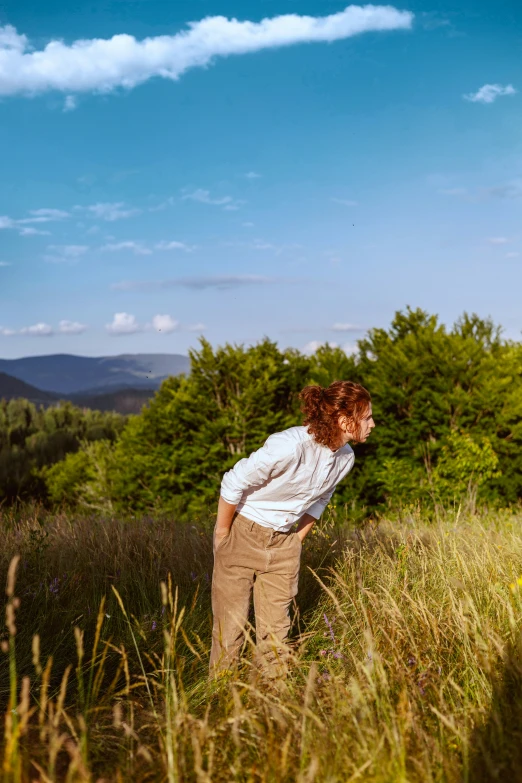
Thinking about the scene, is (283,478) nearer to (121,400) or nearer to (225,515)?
(225,515)

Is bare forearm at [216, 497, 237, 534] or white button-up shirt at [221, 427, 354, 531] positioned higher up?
white button-up shirt at [221, 427, 354, 531]

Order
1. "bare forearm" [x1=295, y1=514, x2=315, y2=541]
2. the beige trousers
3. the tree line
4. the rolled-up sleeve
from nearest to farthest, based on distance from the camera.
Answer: the rolled-up sleeve, the beige trousers, "bare forearm" [x1=295, y1=514, x2=315, y2=541], the tree line

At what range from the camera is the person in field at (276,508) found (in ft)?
10.9

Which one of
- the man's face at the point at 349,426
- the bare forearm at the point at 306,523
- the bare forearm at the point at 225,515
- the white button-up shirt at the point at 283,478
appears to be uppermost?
the man's face at the point at 349,426

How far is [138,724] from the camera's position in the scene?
9.17ft

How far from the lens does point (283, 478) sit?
336 centimetres

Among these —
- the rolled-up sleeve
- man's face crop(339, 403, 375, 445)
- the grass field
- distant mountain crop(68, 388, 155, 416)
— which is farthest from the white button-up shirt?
distant mountain crop(68, 388, 155, 416)

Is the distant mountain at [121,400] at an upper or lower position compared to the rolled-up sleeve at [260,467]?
lower

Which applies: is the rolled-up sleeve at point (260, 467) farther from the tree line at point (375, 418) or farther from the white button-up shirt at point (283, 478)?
the tree line at point (375, 418)

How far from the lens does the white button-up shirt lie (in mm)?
3236

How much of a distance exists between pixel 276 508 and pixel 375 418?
7253mm

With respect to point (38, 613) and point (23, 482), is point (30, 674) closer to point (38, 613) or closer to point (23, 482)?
point (38, 613)

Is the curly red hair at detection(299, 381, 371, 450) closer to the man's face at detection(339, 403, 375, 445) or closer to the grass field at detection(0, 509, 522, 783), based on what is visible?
the man's face at detection(339, 403, 375, 445)

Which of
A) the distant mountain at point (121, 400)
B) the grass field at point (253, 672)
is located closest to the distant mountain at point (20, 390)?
the distant mountain at point (121, 400)
